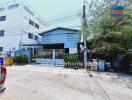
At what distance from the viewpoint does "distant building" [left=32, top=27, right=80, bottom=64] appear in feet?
55.0

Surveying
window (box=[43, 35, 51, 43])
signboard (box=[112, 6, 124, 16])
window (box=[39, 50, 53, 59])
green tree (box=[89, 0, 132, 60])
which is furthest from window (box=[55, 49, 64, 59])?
signboard (box=[112, 6, 124, 16])

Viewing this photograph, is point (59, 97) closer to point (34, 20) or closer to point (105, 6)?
point (105, 6)

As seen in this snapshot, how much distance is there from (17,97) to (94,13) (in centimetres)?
1172

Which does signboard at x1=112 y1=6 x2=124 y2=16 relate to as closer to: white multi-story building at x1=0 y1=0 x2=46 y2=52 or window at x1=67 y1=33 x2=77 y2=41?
window at x1=67 y1=33 x2=77 y2=41

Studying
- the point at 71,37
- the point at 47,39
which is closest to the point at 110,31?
the point at 71,37

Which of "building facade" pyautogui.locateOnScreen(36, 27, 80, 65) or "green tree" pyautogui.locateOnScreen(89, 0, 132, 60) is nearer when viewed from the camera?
"green tree" pyautogui.locateOnScreen(89, 0, 132, 60)

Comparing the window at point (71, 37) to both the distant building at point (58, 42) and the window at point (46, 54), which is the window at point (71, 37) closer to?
the distant building at point (58, 42)

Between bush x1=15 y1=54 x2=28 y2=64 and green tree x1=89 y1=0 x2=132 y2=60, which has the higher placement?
green tree x1=89 y1=0 x2=132 y2=60

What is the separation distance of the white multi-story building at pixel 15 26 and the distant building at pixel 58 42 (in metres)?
4.17

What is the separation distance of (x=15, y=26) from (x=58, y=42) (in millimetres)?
8314

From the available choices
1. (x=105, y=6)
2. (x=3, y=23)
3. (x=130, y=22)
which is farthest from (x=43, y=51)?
(x=3, y=23)

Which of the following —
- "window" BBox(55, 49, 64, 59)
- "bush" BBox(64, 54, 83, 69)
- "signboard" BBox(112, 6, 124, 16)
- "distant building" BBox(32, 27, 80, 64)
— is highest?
"signboard" BBox(112, 6, 124, 16)

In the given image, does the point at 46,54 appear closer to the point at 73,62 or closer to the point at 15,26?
the point at 73,62

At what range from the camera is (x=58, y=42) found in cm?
2059
